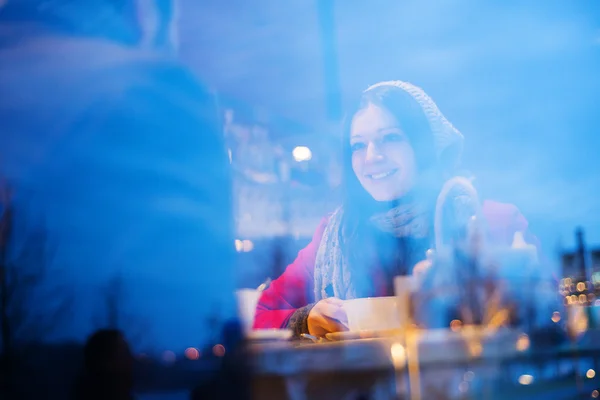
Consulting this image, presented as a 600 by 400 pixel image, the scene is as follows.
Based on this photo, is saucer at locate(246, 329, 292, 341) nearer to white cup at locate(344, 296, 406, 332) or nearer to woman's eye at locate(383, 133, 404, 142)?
white cup at locate(344, 296, 406, 332)

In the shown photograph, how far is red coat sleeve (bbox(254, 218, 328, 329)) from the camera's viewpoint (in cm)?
188

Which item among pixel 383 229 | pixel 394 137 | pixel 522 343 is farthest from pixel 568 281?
pixel 394 137

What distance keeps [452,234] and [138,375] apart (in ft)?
2.97

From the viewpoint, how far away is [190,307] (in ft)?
5.73

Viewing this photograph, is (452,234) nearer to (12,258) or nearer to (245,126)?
(245,126)

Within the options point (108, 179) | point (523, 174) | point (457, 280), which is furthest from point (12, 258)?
point (523, 174)

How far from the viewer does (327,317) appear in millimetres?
1888

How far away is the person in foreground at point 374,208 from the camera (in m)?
1.84

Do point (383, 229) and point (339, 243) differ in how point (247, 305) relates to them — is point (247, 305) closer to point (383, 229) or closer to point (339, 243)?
point (339, 243)

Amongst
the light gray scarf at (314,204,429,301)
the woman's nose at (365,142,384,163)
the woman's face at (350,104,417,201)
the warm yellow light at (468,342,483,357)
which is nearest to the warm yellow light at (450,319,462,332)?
the warm yellow light at (468,342,483,357)

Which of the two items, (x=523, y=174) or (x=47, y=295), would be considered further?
(x=523, y=174)

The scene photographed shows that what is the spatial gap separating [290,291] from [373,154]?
0.46 metres

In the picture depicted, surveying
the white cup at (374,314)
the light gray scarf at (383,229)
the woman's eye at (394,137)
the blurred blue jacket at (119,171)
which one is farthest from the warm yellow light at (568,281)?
the blurred blue jacket at (119,171)

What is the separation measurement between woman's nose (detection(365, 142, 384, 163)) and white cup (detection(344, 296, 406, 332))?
0.39 meters
